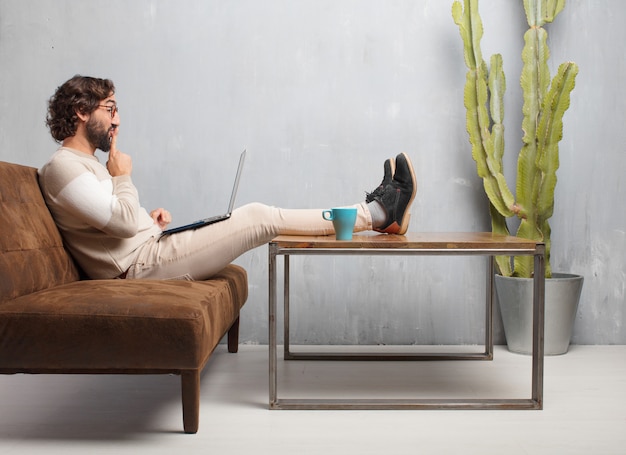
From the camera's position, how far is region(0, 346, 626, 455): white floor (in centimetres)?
173

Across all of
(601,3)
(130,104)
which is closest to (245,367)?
(130,104)

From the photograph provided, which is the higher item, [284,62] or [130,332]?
[284,62]

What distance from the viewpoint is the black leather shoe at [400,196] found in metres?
2.29

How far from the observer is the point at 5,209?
1921mm

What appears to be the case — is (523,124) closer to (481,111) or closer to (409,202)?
(481,111)

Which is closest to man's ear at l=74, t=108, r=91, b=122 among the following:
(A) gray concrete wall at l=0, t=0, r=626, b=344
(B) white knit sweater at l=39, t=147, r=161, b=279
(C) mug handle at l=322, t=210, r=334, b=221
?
(B) white knit sweater at l=39, t=147, r=161, b=279

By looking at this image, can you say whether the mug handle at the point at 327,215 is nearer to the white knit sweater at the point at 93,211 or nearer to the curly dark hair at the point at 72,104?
the white knit sweater at the point at 93,211

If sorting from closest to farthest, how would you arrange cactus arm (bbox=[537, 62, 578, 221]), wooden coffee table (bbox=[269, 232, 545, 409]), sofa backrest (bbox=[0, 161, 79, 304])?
sofa backrest (bbox=[0, 161, 79, 304]), wooden coffee table (bbox=[269, 232, 545, 409]), cactus arm (bbox=[537, 62, 578, 221])

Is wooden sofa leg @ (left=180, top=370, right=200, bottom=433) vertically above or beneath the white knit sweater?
beneath

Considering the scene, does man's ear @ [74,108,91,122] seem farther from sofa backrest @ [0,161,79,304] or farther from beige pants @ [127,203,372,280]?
beige pants @ [127,203,372,280]

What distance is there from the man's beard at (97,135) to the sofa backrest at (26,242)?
22 cm

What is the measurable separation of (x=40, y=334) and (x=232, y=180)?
4.77ft

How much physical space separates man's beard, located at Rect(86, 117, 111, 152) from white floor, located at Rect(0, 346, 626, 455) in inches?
33.4

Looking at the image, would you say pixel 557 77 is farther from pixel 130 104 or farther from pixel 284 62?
pixel 130 104
